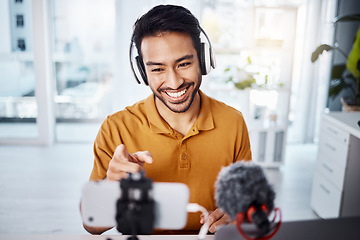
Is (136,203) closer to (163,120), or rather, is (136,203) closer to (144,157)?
(144,157)

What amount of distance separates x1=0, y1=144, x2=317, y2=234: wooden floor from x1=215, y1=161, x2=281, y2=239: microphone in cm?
186

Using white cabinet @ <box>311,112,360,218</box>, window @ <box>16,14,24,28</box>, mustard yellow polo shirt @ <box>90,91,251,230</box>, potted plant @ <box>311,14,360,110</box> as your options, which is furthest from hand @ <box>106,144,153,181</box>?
window @ <box>16,14,24,28</box>

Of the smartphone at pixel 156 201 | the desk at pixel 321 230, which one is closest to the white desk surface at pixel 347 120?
the desk at pixel 321 230

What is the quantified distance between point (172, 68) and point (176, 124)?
24 centimetres

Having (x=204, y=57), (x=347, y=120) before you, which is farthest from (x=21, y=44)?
(x=347, y=120)

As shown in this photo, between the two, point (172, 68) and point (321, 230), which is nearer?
point (321, 230)

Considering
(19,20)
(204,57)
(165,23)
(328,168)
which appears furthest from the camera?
(19,20)

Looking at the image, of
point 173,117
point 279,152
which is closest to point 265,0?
point 279,152

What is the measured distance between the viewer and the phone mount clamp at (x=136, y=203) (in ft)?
2.14

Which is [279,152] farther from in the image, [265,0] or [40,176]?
[40,176]

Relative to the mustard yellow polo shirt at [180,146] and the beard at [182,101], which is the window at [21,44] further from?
the beard at [182,101]

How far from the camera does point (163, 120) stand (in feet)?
4.52

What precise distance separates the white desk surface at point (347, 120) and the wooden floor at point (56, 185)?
1.91 feet

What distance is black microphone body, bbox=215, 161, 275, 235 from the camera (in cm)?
69
